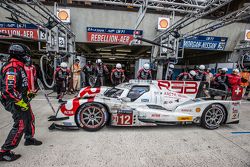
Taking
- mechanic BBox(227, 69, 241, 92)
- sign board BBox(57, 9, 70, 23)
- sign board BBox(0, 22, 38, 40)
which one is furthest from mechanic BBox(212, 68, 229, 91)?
sign board BBox(0, 22, 38, 40)

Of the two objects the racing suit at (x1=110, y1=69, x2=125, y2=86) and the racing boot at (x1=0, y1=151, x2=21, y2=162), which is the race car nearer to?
the racing boot at (x1=0, y1=151, x2=21, y2=162)

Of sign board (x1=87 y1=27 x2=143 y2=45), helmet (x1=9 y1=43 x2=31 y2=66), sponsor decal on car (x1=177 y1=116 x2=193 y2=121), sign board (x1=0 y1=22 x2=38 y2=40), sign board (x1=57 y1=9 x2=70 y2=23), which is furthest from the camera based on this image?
sign board (x1=87 y1=27 x2=143 y2=45)

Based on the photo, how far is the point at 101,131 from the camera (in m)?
2.90

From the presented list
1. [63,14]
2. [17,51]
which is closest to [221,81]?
[17,51]

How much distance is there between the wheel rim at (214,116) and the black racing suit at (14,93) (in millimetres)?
3504

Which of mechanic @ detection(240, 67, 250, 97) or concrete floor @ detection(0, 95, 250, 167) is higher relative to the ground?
mechanic @ detection(240, 67, 250, 97)

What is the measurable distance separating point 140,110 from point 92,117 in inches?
38.9

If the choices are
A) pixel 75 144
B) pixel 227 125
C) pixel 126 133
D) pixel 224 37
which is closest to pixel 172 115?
pixel 126 133

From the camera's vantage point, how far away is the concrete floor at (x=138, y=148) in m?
→ 2.00

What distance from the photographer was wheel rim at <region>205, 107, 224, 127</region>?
3.15 meters

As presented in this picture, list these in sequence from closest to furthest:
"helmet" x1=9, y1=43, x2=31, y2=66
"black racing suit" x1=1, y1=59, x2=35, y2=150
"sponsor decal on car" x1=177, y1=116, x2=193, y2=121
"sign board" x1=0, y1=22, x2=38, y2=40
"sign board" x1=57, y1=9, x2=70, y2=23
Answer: "black racing suit" x1=1, y1=59, x2=35, y2=150
"helmet" x1=9, y1=43, x2=31, y2=66
"sponsor decal on car" x1=177, y1=116, x2=193, y2=121
"sign board" x1=0, y1=22, x2=38, y2=40
"sign board" x1=57, y1=9, x2=70, y2=23

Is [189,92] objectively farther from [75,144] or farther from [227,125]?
[75,144]

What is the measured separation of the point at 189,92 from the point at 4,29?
9673mm

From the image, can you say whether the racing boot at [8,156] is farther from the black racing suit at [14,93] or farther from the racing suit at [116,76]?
the racing suit at [116,76]
